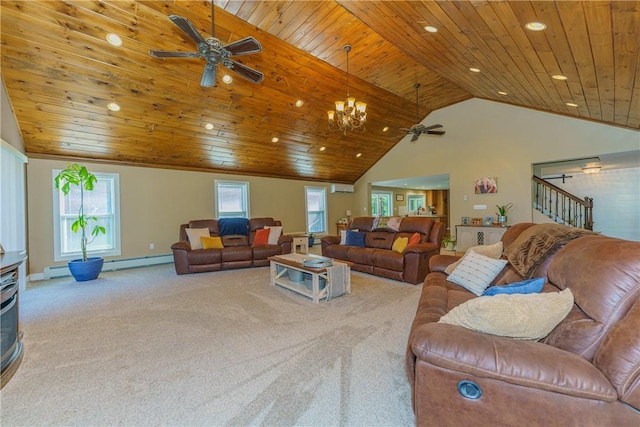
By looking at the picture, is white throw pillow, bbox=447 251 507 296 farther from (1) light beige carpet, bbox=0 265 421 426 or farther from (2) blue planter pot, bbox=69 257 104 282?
(2) blue planter pot, bbox=69 257 104 282

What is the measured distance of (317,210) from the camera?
8.95m

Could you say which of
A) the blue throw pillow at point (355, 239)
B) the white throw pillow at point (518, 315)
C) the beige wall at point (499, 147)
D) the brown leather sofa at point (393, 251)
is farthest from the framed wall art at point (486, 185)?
the white throw pillow at point (518, 315)

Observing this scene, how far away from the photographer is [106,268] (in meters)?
5.48

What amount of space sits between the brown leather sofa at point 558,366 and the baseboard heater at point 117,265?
6.12m

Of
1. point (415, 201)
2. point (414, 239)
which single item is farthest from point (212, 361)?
point (415, 201)

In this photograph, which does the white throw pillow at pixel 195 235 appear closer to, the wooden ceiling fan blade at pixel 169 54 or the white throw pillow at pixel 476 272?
the wooden ceiling fan blade at pixel 169 54

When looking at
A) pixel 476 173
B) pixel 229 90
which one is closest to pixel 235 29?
pixel 229 90

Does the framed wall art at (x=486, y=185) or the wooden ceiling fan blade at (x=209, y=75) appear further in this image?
the framed wall art at (x=486, y=185)

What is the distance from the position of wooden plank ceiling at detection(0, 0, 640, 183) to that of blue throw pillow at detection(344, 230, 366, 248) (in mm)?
2473

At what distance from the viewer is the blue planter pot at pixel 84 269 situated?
14.9 feet

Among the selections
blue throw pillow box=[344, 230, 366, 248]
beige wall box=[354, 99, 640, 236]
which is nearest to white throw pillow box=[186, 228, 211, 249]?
blue throw pillow box=[344, 230, 366, 248]

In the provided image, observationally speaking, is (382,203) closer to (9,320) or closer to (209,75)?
(209,75)

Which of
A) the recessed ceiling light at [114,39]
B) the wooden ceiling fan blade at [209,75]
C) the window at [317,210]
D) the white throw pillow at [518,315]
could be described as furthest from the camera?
the window at [317,210]

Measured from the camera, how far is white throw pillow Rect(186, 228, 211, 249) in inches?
213
